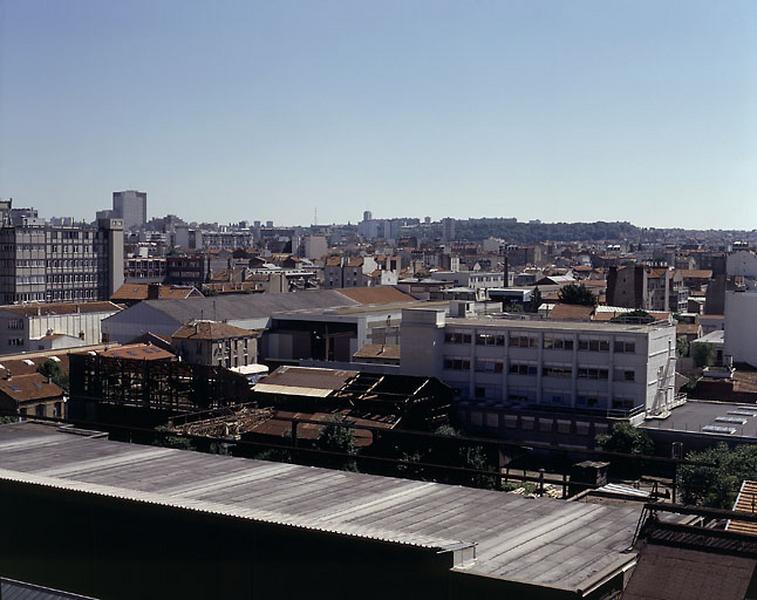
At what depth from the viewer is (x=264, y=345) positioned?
51.1 feet

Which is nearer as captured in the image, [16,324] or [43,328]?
[16,324]

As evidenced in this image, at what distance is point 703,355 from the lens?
595 inches

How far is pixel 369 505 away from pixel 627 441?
647cm

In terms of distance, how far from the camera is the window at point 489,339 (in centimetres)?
1180

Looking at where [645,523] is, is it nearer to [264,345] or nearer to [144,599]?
[144,599]

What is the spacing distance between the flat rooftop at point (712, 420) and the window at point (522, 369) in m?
1.42

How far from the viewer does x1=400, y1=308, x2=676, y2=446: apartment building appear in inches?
434

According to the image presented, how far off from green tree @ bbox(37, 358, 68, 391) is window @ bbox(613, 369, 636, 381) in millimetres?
Result: 6806

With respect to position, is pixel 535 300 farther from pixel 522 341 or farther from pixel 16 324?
pixel 522 341

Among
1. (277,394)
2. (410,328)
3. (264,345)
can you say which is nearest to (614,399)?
(410,328)

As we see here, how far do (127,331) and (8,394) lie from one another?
4268 mm

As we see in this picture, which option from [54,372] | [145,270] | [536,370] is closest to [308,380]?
[536,370]

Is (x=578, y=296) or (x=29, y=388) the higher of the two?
(x=578, y=296)

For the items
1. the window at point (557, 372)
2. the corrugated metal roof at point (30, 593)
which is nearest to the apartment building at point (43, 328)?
the window at point (557, 372)
